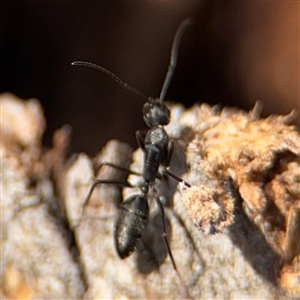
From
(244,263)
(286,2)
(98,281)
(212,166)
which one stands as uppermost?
(286,2)

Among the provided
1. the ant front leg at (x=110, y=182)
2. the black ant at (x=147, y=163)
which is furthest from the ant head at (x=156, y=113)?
the ant front leg at (x=110, y=182)

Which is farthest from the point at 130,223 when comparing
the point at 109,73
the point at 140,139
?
the point at 109,73

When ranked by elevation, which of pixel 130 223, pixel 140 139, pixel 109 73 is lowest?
pixel 130 223

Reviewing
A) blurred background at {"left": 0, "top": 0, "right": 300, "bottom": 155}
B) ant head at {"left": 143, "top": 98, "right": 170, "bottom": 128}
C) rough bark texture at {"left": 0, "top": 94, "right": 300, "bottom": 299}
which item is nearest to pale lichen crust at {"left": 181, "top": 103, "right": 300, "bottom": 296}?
rough bark texture at {"left": 0, "top": 94, "right": 300, "bottom": 299}

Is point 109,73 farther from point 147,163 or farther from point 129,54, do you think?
point 147,163

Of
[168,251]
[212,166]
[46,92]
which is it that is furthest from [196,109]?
[46,92]

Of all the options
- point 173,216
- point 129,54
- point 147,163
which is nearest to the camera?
point 173,216

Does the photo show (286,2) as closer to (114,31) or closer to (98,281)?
(114,31)
